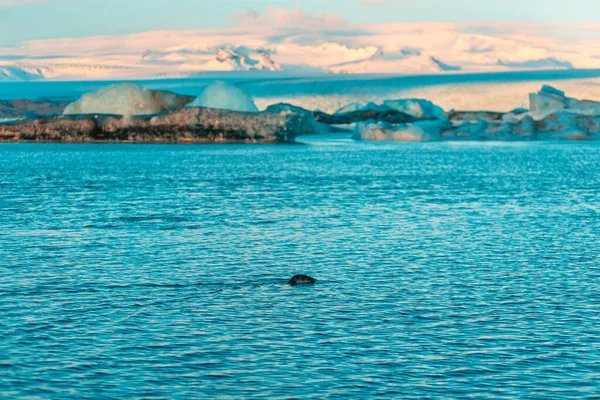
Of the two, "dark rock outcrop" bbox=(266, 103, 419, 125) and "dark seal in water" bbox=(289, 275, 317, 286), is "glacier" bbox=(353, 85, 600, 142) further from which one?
"dark seal in water" bbox=(289, 275, 317, 286)

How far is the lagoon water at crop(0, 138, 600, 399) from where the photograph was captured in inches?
360

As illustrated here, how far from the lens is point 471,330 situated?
1091cm

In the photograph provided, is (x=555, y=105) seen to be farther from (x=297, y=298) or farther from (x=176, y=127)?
(x=297, y=298)

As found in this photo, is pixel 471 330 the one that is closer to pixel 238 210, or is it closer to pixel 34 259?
pixel 34 259

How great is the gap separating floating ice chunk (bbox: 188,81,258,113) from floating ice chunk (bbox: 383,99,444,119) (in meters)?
39.6

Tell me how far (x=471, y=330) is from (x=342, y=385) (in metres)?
2.46

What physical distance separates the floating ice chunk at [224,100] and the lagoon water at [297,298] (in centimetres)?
3832

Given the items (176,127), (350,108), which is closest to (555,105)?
(176,127)

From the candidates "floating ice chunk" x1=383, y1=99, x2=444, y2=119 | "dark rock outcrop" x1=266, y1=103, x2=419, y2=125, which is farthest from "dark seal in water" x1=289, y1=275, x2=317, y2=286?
"floating ice chunk" x1=383, y1=99, x2=444, y2=119

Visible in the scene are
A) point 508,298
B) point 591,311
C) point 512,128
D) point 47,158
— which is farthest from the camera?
point 512,128

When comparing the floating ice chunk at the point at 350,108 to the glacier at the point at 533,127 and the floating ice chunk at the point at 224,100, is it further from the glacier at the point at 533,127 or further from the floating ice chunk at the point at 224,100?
the floating ice chunk at the point at 224,100

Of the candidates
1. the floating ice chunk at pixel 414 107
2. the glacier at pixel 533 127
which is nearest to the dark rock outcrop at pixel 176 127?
the glacier at pixel 533 127

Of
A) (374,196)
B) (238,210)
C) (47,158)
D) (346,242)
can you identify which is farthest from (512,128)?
(346,242)

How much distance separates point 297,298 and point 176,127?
53.2m
